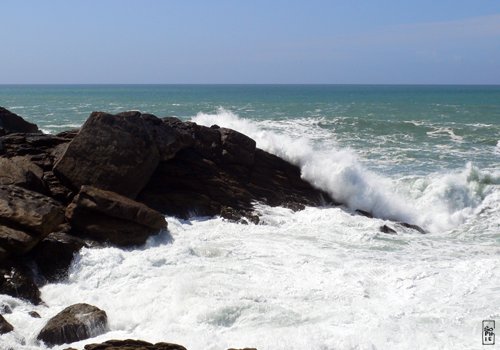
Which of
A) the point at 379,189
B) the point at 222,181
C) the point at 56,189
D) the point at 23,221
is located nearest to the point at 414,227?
the point at 379,189

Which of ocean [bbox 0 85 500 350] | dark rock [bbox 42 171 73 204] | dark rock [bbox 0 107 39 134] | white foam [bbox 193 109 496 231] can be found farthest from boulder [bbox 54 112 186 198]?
white foam [bbox 193 109 496 231]

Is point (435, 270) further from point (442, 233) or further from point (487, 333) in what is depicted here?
point (442, 233)

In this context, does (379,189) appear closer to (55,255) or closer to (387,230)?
(387,230)

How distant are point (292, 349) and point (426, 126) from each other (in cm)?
2772

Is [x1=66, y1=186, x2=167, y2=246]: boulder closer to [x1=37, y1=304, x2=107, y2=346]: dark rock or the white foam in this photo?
[x1=37, y1=304, x2=107, y2=346]: dark rock

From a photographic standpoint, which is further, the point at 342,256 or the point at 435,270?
the point at 342,256

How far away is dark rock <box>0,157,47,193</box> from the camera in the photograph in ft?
36.8

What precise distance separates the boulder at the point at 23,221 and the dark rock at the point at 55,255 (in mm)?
215

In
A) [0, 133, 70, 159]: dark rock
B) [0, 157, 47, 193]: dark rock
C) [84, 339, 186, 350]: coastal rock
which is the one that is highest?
[0, 133, 70, 159]: dark rock

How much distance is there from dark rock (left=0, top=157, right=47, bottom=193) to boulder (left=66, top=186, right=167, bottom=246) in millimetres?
1048

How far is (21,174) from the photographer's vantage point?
37.5 ft

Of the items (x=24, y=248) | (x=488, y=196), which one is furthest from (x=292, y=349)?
(x=488, y=196)

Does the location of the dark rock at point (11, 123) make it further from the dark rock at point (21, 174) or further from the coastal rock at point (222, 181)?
the coastal rock at point (222, 181)

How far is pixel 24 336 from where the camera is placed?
7523 mm
